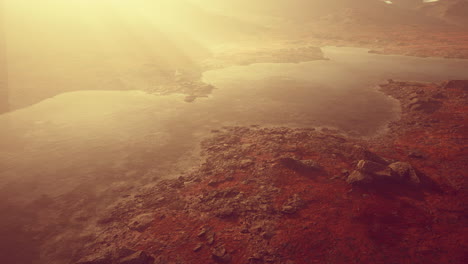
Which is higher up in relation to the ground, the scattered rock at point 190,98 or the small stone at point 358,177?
the scattered rock at point 190,98

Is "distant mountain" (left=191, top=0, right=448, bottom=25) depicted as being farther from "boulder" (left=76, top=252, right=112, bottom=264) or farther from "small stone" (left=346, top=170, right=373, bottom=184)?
"boulder" (left=76, top=252, right=112, bottom=264)

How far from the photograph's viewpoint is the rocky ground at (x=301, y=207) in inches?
286

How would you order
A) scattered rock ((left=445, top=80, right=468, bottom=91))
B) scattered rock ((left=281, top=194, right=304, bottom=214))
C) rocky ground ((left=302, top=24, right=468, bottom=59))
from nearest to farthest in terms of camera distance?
scattered rock ((left=281, top=194, right=304, bottom=214)) → scattered rock ((left=445, top=80, right=468, bottom=91)) → rocky ground ((left=302, top=24, right=468, bottom=59))

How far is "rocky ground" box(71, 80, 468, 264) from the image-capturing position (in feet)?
23.8

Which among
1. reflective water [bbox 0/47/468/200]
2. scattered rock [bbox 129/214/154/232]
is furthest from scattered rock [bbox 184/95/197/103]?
scattered rock [bbox 129/214/154/232]

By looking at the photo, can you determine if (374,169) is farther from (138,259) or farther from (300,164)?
(138,259)

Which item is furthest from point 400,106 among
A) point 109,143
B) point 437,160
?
point 109,143

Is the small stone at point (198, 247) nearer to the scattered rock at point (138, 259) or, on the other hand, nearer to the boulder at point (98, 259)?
the scattered rock at point (138, 259)

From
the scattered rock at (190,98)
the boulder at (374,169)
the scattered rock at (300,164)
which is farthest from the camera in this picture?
the scattered rock at (190,98)

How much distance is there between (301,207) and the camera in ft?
28.8

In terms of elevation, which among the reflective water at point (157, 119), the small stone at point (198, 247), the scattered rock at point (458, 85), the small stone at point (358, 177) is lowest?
the small stone at point (198, 247)

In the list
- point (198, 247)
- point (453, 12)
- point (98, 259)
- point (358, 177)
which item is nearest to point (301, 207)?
point (358, 177)

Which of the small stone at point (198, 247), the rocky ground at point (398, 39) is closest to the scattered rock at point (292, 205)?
the small stone at point (198, 247)

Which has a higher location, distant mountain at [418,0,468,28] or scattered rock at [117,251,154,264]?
distant mountain at [418,0,468,28]
